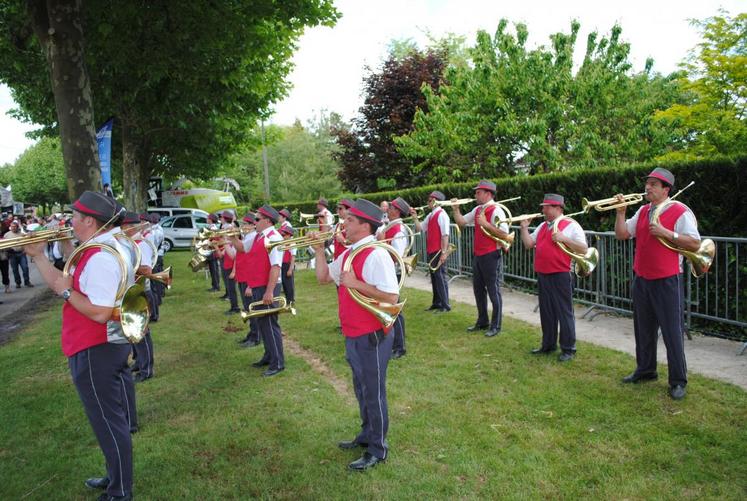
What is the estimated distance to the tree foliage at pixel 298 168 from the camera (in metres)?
47.8

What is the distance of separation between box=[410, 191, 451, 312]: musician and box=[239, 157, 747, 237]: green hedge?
2.77 m

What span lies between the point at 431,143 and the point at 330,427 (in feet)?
57.6

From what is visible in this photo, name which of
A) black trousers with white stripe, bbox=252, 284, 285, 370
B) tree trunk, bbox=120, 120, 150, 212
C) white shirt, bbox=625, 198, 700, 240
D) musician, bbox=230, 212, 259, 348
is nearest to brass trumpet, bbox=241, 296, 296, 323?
black trousers with white stripe, bbox=252, 284, 285, 370

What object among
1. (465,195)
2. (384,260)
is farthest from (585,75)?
(384,260)

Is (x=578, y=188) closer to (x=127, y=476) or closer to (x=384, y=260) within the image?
(x=384, y=260)

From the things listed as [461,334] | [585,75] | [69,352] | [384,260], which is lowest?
[461,334]

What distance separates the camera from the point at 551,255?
680 centimetres

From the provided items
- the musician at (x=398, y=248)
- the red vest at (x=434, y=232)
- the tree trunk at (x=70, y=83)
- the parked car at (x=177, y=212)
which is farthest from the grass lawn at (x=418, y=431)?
the parked car at (x=177, y=212)

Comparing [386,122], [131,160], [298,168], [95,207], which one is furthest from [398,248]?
[298,168]

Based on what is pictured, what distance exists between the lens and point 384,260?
4320 mm

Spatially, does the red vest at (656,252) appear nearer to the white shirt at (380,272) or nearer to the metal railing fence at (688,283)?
the metal railing fence at (688,283)

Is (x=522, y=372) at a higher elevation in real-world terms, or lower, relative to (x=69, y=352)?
lower

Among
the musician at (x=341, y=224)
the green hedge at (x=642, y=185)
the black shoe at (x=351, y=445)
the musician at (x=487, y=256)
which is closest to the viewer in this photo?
the musician at (x=341, y=224)

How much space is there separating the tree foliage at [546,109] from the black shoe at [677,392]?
1234 cm
